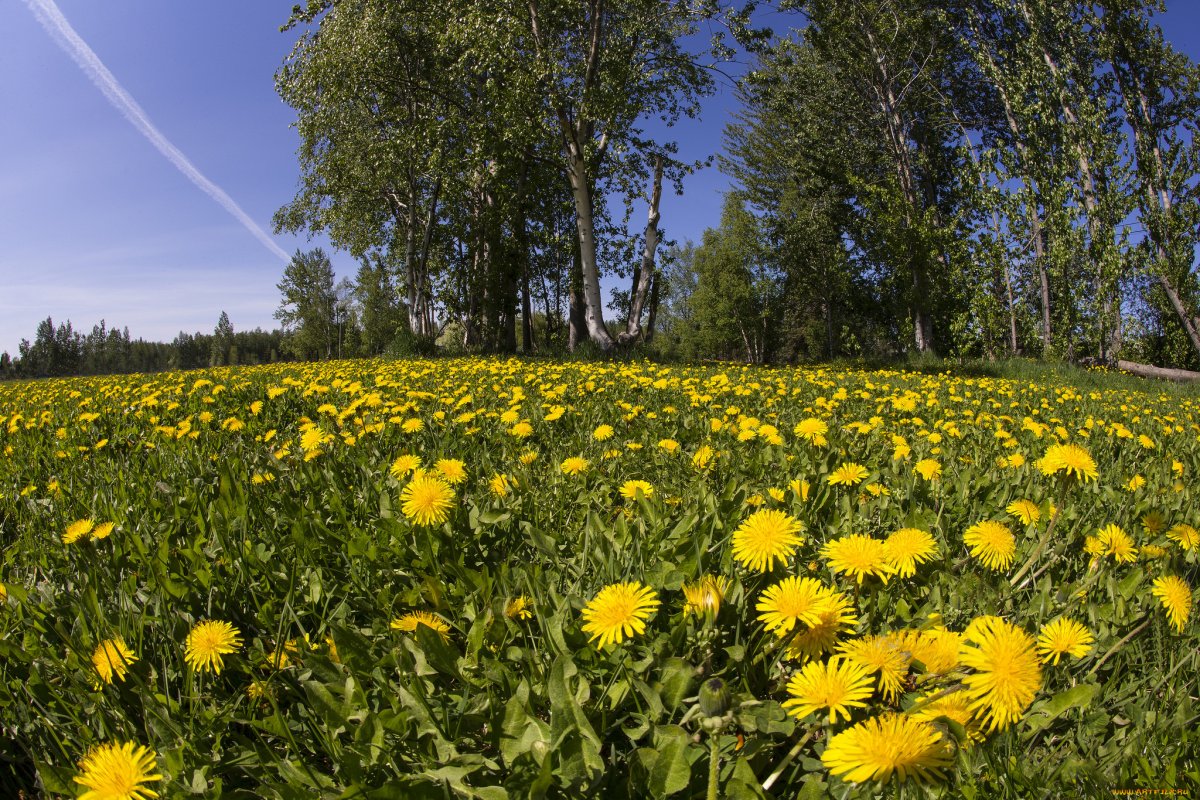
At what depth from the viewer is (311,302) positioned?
184ft

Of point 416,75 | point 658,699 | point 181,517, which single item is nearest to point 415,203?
point 416,75

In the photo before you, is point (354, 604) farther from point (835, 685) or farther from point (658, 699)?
point (835, 685)

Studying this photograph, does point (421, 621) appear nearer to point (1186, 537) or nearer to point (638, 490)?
point (638, 490)

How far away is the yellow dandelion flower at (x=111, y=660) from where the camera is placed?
1022 millimetres

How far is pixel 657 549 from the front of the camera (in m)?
1.37

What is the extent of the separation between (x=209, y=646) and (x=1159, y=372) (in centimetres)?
1880

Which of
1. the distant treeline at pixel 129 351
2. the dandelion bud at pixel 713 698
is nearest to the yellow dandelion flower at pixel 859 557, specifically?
the dandelion bud at pixel 713 698

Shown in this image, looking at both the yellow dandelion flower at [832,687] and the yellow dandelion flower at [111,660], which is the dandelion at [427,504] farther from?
the yellow dandelion flower at [832,687]

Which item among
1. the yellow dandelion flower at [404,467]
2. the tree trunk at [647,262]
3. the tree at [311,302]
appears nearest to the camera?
the yellow dandelion flower at [404,467]

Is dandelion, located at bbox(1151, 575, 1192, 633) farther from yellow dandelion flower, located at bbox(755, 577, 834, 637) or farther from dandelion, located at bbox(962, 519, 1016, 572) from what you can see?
yellow dandelion flower, located at bbox(755, 577, 834, 637)

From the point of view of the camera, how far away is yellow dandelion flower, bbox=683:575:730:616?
0.93 m

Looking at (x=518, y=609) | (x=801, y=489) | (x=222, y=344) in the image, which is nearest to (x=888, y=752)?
(x=518, y=609)

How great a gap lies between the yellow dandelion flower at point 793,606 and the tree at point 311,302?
56990 mm

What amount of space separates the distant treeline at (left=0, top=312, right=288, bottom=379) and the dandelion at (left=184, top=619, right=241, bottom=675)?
302 ft
